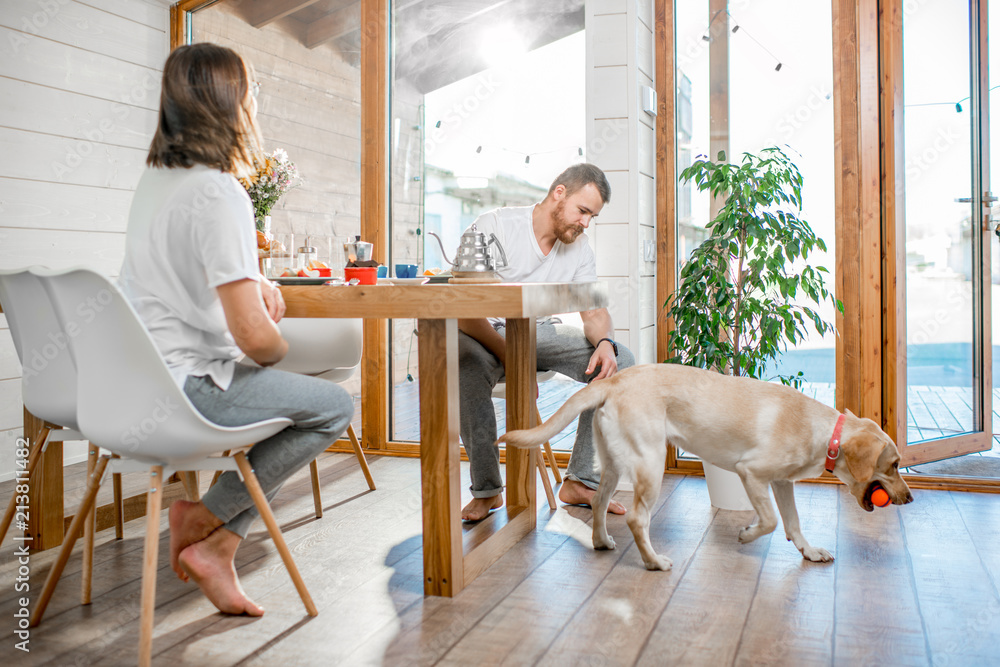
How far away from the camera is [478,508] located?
2545 millimetres

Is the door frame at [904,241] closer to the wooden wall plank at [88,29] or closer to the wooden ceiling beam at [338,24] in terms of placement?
the wooden ceiling beam at [338,24]

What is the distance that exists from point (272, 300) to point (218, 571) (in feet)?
2.04

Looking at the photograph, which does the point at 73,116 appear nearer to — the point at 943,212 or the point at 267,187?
the point at 267,187

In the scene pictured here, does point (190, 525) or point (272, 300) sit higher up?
point (272, 300)

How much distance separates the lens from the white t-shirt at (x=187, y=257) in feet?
5.13

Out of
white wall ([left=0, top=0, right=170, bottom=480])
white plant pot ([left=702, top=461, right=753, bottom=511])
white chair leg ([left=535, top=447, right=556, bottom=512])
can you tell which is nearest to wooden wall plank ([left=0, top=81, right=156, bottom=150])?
white wall ([left=0, top=0, right=170, bottom=480])

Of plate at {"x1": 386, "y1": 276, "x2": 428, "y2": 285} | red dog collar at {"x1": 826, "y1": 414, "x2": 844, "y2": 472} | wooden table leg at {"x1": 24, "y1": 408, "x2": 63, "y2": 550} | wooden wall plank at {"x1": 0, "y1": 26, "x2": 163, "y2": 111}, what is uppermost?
wooden wall plank at {"x1": 0, "y1": 26, "x2": 163, "y2": 111}

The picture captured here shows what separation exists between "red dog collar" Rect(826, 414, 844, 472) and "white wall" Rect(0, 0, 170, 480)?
9.22 feet

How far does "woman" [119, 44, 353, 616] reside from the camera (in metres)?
1.58

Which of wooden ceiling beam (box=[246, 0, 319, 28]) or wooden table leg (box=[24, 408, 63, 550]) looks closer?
wooden table leg (box=[24, 408, 63, 550])

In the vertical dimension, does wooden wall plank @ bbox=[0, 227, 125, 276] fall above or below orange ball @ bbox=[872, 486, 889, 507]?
above

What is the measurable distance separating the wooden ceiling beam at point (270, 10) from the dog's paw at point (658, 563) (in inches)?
119

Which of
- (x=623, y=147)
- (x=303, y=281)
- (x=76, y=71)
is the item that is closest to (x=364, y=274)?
(x=303, y=281)

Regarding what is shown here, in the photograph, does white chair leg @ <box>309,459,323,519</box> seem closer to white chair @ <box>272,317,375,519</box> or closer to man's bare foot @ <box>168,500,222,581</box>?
white chair @ <box>272,317,375,519</box>
